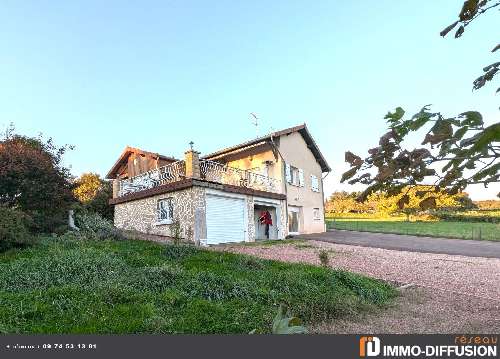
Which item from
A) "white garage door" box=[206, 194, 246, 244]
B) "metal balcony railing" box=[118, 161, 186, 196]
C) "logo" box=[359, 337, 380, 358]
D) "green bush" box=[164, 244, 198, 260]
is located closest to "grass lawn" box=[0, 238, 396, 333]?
"green bush" box=[164, 244, 198, 260]

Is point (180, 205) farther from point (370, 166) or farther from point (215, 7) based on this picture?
point (370, 166)

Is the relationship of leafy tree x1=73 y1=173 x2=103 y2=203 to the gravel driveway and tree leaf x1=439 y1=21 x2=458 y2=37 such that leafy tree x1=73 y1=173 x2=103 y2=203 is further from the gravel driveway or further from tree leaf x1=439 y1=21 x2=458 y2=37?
tree leaf x1=439 y1=21 x2=458 y2=37

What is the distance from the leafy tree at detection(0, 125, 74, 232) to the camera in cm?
1644

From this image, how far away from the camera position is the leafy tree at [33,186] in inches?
647

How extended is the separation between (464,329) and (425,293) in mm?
3340

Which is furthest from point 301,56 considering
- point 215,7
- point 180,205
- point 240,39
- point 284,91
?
point 180,205

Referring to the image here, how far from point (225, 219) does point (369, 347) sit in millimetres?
15705

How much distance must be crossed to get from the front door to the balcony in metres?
2.74

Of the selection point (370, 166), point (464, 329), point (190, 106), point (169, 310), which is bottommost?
point (464, 329)

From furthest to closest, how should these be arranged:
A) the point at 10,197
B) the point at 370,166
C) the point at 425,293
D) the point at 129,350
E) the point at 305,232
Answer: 1. the point at 305,232
2. the point at 10,197
3. the point at 425,293
4. the point at 129,350
5. the point at 370,166

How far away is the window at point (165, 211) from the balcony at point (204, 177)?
Result: 40.7 inches

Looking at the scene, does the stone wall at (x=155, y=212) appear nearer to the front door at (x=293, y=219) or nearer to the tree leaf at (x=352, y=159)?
Result: the front door at (x=293, y=219)

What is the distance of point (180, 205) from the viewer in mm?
17719

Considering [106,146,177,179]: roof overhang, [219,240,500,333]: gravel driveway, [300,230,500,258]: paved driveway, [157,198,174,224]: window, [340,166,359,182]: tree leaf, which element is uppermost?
[106,146,177,179]: roof overhang
